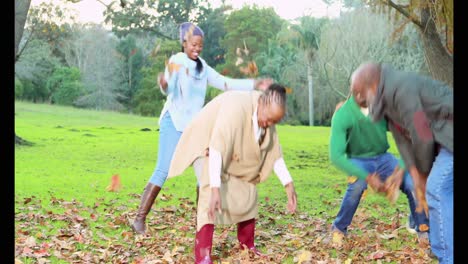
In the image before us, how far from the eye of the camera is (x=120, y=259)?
193 inches

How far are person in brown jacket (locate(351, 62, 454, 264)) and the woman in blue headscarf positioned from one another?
150 cm

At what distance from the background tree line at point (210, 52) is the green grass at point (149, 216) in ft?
3.57

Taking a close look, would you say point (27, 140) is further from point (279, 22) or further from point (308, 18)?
point (308, 18)

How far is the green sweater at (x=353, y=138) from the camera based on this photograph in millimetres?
4605

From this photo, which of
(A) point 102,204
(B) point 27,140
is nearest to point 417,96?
(A) point 102,204

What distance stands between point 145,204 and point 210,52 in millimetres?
8514

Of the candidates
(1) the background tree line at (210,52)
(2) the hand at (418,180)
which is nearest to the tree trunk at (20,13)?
(1) the background tree line at (210,52)

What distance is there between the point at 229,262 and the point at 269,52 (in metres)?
10.2

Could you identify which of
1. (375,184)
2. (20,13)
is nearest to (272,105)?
(375,184)

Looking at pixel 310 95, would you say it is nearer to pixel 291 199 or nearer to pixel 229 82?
pixel 229 82

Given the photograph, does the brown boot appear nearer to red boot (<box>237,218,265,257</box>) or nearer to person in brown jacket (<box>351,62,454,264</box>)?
red boot (<box>237,218,265,257</box>)

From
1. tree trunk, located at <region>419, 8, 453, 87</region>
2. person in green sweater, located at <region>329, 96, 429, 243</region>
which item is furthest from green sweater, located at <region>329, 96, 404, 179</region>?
tree trunk, located at <region>419, 8, 453, 87</region>

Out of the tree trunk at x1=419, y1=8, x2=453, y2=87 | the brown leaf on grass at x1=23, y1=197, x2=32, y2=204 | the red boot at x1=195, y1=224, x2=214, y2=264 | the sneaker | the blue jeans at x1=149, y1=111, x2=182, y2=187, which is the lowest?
the brown leaf on grass at x1=23, y1=197, x2=32, y2=204

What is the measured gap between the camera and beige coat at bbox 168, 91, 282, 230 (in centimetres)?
416
